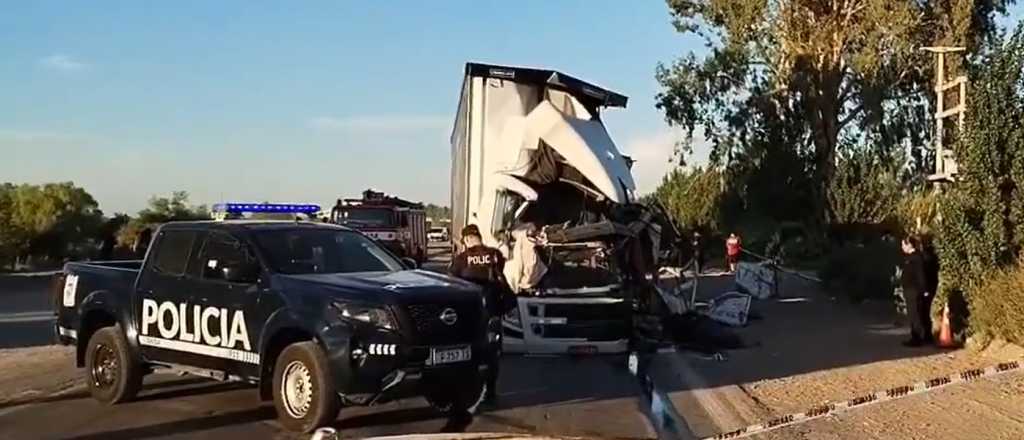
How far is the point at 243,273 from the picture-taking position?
1062cm

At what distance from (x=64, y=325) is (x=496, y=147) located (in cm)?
680

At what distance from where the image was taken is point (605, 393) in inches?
504

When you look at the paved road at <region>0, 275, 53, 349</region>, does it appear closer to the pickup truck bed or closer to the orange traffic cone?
the pickup truck bed

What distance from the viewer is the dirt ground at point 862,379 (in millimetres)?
10328

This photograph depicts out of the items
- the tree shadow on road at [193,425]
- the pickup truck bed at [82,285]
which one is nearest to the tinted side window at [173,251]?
the pickup truck bed at [82,285]

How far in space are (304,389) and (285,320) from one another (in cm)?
59

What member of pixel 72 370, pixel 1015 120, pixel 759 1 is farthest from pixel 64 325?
pixel 759 1

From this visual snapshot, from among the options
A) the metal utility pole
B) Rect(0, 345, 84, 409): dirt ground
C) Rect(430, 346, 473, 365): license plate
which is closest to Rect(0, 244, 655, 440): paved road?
Rect(0, 345, 84, 409): dirt ground

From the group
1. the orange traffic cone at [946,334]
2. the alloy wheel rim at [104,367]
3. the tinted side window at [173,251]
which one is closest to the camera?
the tinted side window at [173,251]

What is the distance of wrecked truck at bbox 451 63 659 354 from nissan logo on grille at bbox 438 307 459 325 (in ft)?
18.9

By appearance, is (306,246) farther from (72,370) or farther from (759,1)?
(759,1)

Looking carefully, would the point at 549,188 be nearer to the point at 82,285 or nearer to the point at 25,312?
the point at 82,285

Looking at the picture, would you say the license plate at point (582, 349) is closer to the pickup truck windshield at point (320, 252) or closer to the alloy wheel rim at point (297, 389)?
the pickup truck windshield at point (320, 252)

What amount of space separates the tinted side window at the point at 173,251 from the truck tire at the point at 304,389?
174 centimetres
